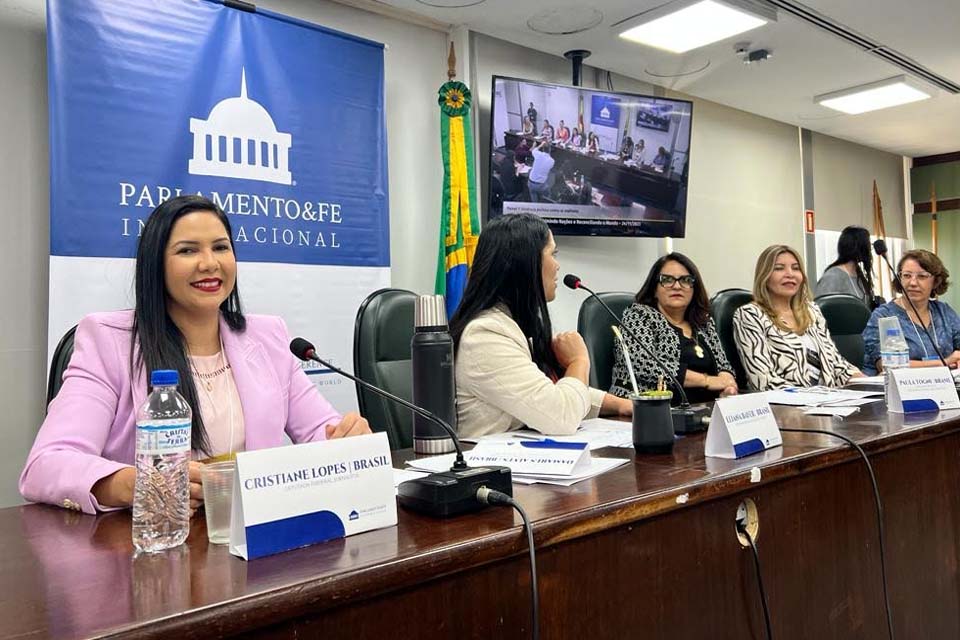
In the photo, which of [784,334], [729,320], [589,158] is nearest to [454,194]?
[589,158]

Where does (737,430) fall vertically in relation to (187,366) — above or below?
below

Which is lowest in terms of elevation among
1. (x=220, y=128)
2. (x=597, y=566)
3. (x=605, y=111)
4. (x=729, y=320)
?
(x=597, y=566)

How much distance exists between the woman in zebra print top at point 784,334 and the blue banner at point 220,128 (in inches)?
60.7

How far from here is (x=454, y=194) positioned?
3316mm

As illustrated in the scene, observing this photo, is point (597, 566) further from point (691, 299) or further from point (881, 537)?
point (691, 299)

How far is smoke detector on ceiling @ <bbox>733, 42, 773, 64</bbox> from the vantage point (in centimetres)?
380

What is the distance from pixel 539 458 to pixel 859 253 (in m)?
3.82

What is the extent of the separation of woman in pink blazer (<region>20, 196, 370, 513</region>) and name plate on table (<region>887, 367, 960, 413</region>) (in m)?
1.25

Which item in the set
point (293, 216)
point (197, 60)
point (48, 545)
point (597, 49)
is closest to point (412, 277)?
point (293, 216)

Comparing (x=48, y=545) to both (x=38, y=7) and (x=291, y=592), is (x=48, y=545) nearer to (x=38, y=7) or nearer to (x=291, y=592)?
(x=291, y=592)

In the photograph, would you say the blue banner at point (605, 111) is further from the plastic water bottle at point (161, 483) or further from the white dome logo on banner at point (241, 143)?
the plastic water bottle at point (161, 483)

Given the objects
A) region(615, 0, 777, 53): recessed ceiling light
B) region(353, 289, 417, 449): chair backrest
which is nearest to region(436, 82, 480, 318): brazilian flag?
region(615, 0, 777, 53): recessed ceiling light

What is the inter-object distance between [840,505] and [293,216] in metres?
2.15

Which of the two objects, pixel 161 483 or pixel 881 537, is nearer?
pixel 161 483
